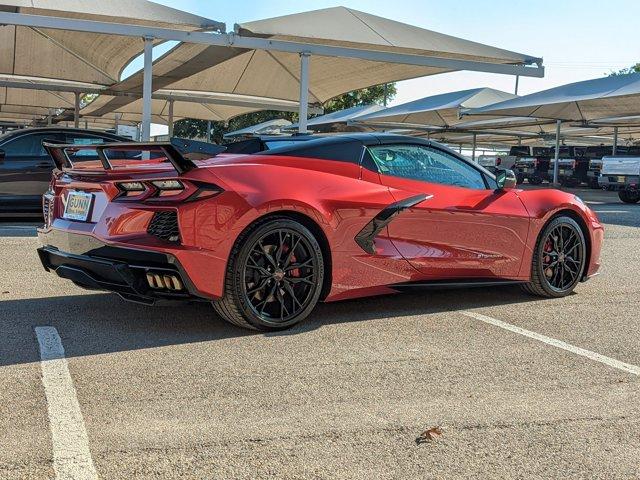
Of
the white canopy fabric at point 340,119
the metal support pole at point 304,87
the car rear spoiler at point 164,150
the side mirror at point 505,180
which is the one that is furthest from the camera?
the white canopy fabric at point 340,119

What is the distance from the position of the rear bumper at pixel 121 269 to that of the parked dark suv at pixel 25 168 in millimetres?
6239

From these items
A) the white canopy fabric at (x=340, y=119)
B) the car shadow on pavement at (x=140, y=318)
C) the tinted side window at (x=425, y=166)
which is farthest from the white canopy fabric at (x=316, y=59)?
the white canopy fabric at (x=340, y=119)

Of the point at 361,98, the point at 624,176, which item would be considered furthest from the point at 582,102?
the point at 361,98

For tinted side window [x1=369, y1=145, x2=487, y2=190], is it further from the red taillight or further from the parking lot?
the red taillight

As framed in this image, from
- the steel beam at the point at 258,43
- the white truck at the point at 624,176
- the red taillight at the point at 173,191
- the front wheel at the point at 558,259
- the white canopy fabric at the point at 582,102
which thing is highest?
the white canopy fabric at the point at 582,102

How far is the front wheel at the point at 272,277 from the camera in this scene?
4676 millimetres

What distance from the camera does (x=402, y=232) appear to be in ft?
17.4

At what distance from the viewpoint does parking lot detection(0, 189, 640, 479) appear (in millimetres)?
2928

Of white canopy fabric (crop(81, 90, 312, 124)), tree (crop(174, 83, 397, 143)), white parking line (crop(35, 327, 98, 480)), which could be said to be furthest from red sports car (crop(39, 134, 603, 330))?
tree (crop(174, 83, 397, 143))

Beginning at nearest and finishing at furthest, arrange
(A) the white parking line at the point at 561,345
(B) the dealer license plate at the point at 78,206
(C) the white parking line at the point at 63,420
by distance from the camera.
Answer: (C) the white parking line at the point at 63,420
(A) the white parking line at the point at 561,345
(B) the dealer license plate at the point at 78,206

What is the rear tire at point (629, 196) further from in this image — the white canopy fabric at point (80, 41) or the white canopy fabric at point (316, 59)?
the white canopy fabric at point (80, 41)

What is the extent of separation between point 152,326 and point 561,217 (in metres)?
3.37

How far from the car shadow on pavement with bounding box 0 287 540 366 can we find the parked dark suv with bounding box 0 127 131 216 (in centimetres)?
560

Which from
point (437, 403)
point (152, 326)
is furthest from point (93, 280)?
point (437, 403)
